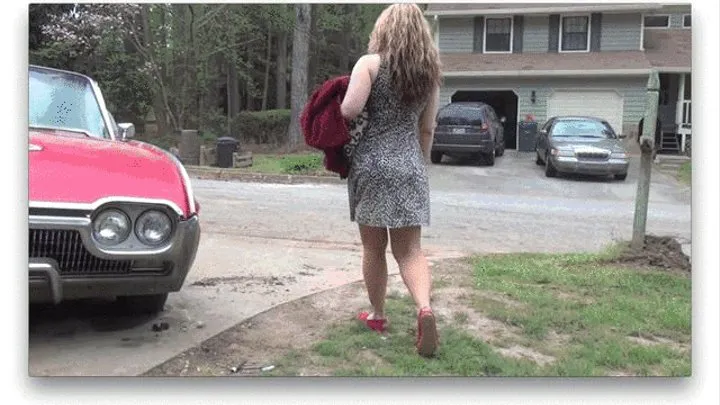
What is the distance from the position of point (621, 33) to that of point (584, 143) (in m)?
0.59

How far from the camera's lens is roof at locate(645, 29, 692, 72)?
9.10ft

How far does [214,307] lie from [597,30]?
2177mm

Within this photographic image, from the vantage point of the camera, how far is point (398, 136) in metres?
2.62

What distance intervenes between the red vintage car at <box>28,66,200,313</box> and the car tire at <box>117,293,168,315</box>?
0.04 meters

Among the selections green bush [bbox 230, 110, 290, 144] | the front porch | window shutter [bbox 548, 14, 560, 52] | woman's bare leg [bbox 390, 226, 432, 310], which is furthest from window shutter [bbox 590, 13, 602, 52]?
green bush [bbox 230, 110, 290, 144]

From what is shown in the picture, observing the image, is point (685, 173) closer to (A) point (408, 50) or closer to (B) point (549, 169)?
(B) point (549, 169)

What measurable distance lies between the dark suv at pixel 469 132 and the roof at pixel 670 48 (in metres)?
0.71

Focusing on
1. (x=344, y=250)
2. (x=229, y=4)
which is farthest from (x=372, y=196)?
(x=229, y=4)

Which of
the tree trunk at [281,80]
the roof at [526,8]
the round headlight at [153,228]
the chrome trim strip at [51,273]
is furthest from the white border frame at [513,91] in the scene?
the chrome trim strip at [51,273]

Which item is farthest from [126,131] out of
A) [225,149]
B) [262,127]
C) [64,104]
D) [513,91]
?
[513,91]

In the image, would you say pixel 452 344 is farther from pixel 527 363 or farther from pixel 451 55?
pixel 451 55

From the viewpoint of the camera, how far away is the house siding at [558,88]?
3.10 metres

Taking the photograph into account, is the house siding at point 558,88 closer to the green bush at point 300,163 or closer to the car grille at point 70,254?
the green bush at point 300,163

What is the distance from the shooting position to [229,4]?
2932mm
